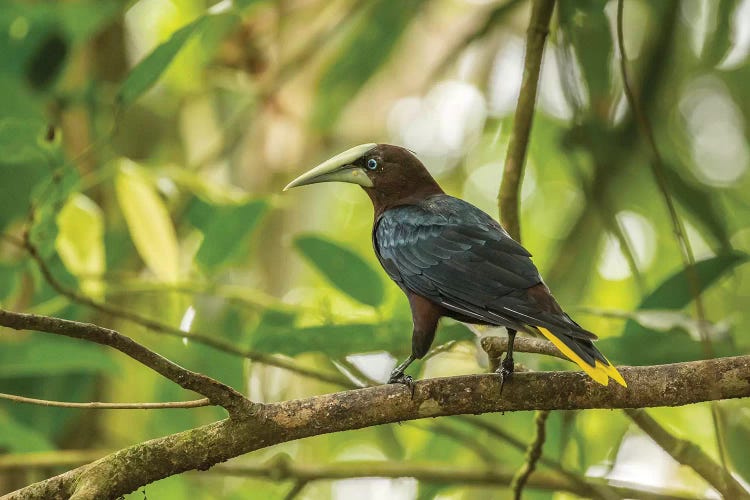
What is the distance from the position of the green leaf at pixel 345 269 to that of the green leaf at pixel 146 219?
0.54 metres

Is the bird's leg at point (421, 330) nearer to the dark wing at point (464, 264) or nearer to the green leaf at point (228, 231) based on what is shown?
the dark wing at point (464, 264)

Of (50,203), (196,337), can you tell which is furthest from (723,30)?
(50,203)

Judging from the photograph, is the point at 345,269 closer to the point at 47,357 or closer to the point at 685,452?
the point at 47,357

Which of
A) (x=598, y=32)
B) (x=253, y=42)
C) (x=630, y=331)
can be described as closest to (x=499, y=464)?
(x=630, y=331)

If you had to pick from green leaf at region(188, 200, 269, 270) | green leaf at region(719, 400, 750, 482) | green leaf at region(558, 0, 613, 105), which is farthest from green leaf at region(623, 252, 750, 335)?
green leaf at region(188, 200, 269, 270)

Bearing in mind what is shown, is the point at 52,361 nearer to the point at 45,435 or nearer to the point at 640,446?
the point at 45,435

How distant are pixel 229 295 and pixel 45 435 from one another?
3.64 feet

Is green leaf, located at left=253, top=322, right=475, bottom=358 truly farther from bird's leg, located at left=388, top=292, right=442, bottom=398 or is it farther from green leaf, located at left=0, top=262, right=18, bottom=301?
green leaf, located at left=0, top=262, right=18, bottom=301

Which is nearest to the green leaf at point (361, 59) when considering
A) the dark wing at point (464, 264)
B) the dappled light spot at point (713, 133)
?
the dark wing at point (464, 264)

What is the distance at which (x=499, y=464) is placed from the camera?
420 cm

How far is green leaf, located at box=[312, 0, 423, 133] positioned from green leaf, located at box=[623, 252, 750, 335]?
2015mm

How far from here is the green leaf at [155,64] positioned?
3.24 meters

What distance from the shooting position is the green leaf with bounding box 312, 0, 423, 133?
4.66 meters

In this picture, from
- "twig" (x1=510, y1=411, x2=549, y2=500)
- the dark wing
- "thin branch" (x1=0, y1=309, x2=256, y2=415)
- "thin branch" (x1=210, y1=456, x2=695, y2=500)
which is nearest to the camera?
"thin branch" (x1=0, y1=309, x2=256, y2=415)
